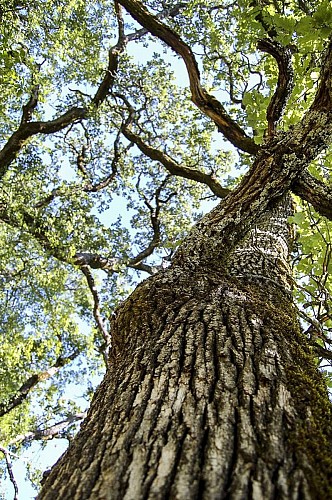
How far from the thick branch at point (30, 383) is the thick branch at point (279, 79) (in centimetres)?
943

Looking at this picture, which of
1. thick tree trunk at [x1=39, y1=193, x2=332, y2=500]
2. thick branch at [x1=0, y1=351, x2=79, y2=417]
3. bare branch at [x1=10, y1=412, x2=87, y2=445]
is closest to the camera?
thick tree trunk at [x1=39, y1=193, x2=332, y2=500]

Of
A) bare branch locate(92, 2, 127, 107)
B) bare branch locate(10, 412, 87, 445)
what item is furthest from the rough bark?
bare branch locate(10, 412, 87, 445)

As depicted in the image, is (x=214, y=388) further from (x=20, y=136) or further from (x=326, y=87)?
(x=20, y=136)

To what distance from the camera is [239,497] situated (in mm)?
1033

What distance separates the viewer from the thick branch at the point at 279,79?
406 centimetres

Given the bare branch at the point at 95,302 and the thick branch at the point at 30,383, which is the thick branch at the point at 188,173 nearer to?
the bare branch at the point at 95,302

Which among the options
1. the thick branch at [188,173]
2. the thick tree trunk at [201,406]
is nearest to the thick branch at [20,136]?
the thick branch at [188,173]

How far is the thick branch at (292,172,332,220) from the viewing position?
2970 mm

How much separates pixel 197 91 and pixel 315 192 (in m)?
2.41

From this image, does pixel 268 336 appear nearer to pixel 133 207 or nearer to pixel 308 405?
pixel 308 405

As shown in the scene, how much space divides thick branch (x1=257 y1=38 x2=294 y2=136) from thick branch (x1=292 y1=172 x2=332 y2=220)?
1.37 meters

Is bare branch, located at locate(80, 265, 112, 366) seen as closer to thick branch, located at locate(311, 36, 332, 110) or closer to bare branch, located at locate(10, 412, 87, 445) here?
bare branch, located at locate(10, 412, 87, 445)

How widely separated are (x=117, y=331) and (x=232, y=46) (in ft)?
29.5

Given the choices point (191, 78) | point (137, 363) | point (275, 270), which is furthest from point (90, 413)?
point (191, 78)
